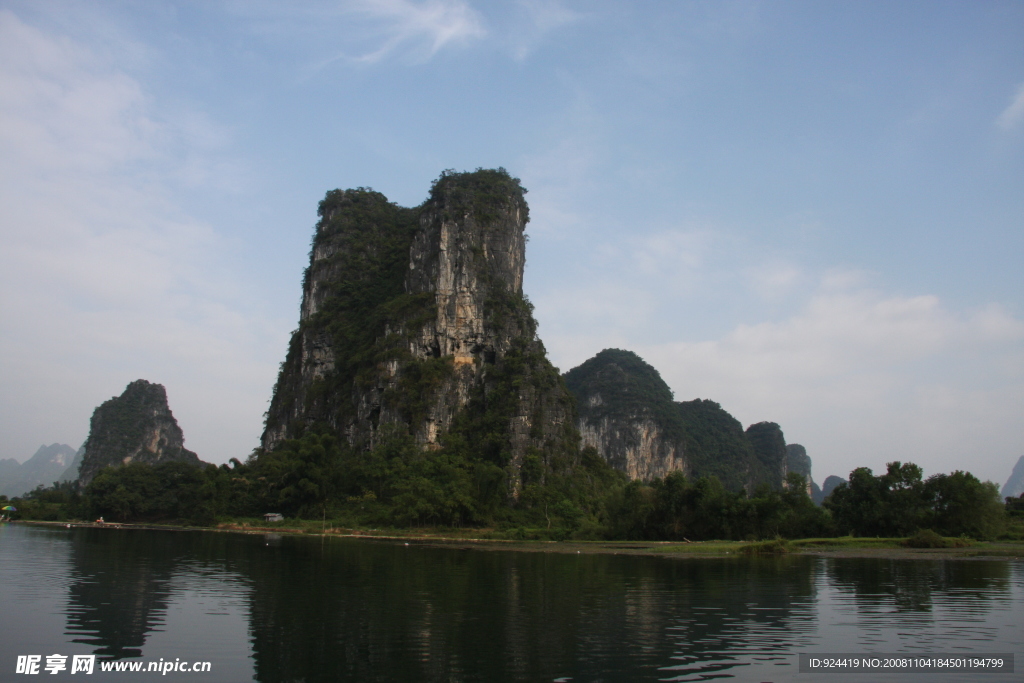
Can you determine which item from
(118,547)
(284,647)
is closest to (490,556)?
(118,547)

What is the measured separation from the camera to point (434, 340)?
5500 centimetres

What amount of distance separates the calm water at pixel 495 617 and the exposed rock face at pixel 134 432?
6733cm

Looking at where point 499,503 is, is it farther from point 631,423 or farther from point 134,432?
point 134,432

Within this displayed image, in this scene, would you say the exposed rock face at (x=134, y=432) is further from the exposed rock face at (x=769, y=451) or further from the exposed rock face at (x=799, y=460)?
the exposed rock face at (x=799, y=460)

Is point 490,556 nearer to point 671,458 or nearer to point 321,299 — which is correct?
point 321,299

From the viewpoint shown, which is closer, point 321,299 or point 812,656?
point 812,656

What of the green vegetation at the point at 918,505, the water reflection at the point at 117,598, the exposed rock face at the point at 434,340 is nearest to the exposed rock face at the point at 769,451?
the exposed rock face at the point at 434,340

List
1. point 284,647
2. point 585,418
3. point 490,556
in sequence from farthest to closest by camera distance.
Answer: point 585,418 → point 490,556 → point 284,647

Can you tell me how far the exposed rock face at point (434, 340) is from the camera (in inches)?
2047

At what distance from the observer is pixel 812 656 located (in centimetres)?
914

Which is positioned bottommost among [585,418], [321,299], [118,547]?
[118,547]

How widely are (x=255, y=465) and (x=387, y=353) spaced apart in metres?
14.4

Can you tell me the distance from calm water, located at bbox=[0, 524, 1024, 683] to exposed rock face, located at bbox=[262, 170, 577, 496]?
30.2 meters

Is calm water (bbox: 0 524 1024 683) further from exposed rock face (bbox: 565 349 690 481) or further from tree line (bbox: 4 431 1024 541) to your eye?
exposed rock face (bbox: 565 349 690 481)
